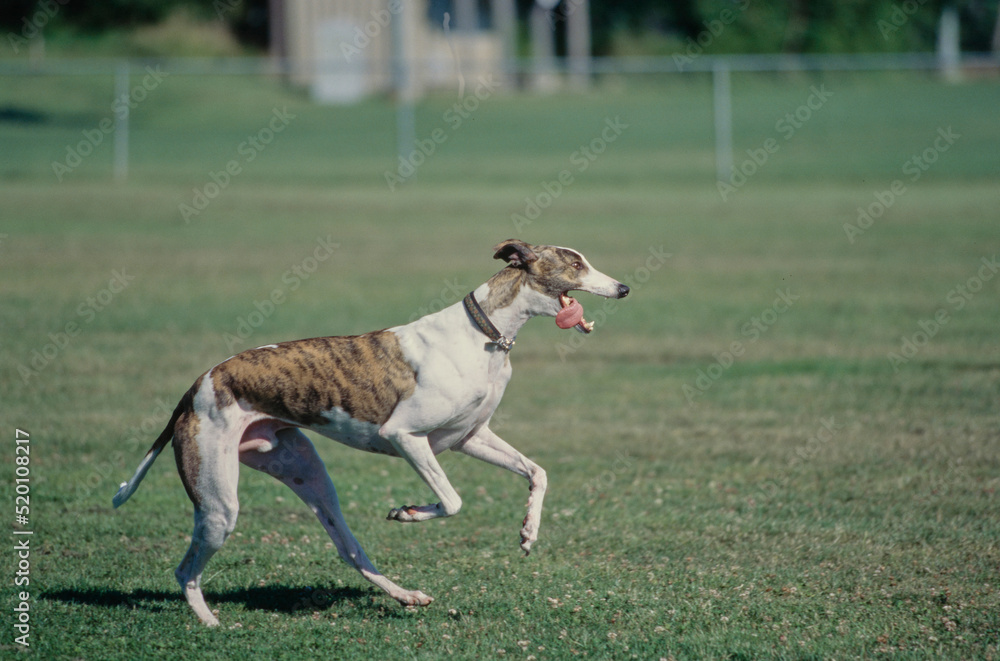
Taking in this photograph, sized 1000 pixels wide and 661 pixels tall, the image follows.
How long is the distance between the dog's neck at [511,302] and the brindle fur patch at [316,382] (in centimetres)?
50

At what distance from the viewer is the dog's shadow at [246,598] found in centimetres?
620

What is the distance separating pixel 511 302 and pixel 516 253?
0.81 feet

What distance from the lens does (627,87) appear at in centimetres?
4291

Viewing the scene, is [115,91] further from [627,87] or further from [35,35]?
[627,87]

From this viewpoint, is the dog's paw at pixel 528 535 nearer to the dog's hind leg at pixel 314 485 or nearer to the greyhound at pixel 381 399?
the greyhound at pixel 381 399

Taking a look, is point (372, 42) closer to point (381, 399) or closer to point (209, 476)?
point (381, 399)

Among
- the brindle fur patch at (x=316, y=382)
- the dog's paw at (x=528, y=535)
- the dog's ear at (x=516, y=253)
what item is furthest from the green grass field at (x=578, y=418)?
the dog's ear at (x=516, y=253)

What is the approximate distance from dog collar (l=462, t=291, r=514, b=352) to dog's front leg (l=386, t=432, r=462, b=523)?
1.94 ft

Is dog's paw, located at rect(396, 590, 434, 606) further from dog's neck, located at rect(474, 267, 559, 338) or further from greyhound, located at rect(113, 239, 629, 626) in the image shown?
dog's neck, located at rect(474, 267, 559, 338)

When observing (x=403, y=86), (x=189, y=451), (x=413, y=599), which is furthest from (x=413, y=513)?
(x=403, y=86)

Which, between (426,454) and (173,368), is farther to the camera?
(173,368)

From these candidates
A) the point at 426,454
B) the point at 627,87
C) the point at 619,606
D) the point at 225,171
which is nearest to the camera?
the point at 426,454

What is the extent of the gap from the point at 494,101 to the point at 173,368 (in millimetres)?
29516

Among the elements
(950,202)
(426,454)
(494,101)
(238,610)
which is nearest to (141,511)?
(238,610)
